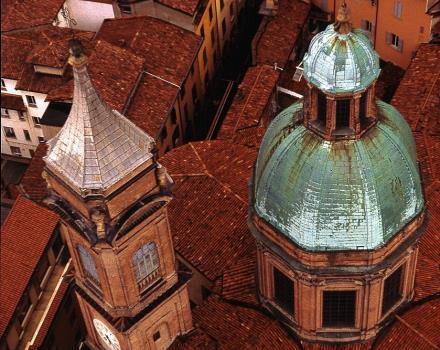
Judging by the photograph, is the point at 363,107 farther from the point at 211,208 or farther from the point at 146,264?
the point at 211,208

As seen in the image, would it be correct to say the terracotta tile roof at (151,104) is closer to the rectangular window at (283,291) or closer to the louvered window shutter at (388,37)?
the louvered window shutter at (388,37)

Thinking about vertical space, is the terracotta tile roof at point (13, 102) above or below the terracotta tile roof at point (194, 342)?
above

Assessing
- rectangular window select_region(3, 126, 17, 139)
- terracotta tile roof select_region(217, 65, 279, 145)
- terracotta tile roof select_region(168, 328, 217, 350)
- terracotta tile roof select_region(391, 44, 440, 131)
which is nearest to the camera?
terracotta tile roof select_region(168, 328, 217, 350)

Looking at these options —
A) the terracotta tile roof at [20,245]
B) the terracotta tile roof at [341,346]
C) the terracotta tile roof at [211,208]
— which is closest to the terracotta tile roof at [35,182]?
the terracotta tile roof at [20,245]

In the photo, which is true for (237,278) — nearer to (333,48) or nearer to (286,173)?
(286,173)

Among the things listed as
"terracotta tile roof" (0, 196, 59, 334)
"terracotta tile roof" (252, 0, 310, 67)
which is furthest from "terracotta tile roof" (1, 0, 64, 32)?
"terracotta tile roof" (0, 196, 59, 334)

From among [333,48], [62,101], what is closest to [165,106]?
[62,101]

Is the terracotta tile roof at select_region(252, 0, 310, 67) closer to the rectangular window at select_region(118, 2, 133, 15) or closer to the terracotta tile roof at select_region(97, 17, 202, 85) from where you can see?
the terracotta tile roof at select_region(97, 17, 202, 85)
